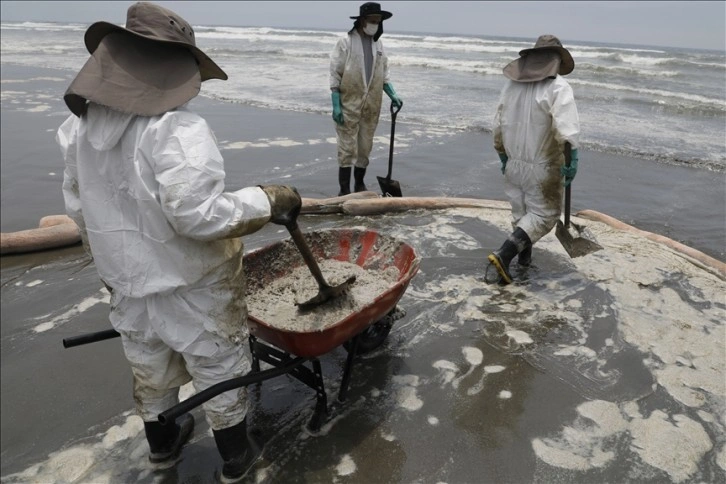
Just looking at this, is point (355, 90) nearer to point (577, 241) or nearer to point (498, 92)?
point (577, 241)

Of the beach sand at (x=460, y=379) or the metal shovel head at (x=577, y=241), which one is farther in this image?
the metal shovel head at (x=577, y=241)

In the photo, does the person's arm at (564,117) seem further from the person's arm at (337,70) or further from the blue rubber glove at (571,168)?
the person's arm at (337,70)

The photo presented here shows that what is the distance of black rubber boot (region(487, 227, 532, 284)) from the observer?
13.5 feet

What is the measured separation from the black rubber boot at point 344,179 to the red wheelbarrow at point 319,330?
9.53ft

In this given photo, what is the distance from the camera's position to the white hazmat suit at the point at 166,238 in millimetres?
1771

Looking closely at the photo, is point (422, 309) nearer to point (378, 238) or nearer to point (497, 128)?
point (378, 238)

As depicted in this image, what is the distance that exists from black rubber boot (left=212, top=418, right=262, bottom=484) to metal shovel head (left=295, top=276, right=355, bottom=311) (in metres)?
0.66

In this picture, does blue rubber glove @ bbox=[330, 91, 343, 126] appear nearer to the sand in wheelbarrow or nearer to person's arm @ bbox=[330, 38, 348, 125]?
person's arm @ bbox=[330, 38, 348, 125]

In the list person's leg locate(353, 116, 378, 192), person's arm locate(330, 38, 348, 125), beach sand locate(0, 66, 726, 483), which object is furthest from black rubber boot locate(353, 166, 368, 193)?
beach sand locate(0, 66, 726, 483)

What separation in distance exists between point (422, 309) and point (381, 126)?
716cm

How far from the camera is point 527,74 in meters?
3.91

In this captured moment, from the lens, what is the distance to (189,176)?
1740mm

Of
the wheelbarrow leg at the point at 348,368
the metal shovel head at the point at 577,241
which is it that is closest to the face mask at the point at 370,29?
the metal shovel head at the point at 577,241

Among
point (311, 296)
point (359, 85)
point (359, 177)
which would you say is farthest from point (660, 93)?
point (311, 296)
